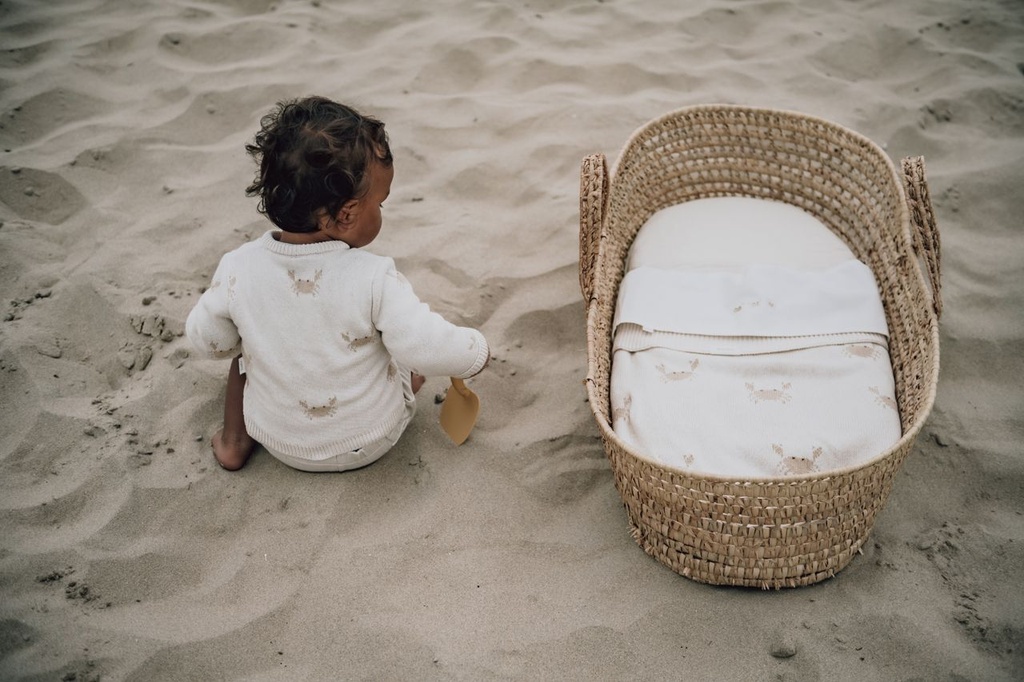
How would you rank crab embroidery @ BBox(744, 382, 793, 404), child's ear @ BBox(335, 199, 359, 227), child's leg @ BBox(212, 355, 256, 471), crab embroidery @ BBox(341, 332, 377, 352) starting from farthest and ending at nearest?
child's leg @ BBox(212, 355, 256, 471)
crab embroidery @ BBox(744, 382, 793, 404)
crab embroidery @ BBox(341, 332, 377, 352)
child's ear @ BBox(335, 199, 359, 227)

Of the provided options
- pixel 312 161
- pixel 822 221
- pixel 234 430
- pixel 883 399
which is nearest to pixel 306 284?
pixel 312 161

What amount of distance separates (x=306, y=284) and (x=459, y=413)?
54 centimetres

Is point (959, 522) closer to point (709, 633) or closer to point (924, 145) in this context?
point (709, 633)

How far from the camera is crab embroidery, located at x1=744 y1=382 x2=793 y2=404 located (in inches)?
69.7

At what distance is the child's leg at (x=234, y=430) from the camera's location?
1.88 meters

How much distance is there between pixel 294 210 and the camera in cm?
152

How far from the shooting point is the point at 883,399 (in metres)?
1.76

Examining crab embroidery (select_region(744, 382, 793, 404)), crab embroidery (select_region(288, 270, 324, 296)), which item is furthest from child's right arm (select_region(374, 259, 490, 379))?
crab embroidery (select_region(744, 382, 793, 404))

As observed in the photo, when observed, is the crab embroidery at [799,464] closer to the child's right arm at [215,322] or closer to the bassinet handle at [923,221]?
the bassinet handle at [923,221]

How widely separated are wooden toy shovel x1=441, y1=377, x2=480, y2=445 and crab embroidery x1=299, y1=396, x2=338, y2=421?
31cm

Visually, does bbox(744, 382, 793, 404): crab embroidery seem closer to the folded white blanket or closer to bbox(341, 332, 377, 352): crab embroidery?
the folded white blanket

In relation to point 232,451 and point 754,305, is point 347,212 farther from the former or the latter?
point 754,305

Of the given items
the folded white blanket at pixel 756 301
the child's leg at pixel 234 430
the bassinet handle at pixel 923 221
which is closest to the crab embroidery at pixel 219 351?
the child's leg at pixel 234 430

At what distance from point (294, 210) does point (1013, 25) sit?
11.0 feet
